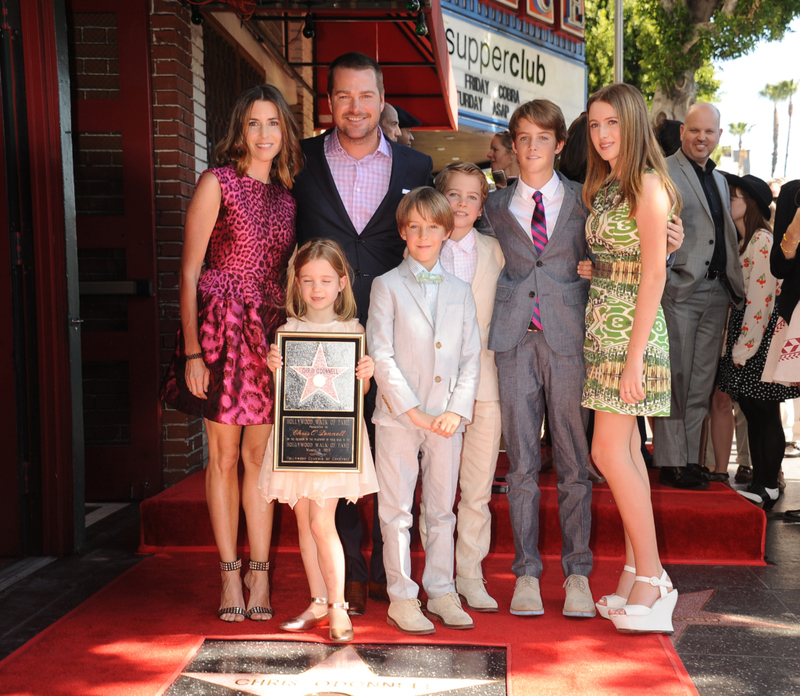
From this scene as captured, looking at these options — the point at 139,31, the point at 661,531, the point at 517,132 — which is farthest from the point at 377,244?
the point at 139,31

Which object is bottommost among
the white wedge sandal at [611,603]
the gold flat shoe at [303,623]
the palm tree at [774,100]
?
the gold flat shoe at [303,623]

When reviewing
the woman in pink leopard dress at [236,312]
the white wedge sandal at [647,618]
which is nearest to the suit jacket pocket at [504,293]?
the woman in pink leopard dress at [236,312]

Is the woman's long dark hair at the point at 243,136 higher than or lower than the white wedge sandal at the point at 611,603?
higher

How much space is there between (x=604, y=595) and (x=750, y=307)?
2.35m

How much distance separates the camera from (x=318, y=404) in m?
3.12

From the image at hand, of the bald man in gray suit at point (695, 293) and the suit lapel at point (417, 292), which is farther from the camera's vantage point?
the bald man in gray suit at point (695, 293)

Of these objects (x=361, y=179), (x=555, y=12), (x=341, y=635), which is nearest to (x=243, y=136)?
(x=361, y=179)

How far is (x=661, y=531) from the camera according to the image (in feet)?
13.9

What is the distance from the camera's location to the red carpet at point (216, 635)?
2.76 meters

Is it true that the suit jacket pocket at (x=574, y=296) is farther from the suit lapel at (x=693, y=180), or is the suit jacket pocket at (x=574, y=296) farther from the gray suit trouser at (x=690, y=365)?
the suit lapel at (x=693, y=180)

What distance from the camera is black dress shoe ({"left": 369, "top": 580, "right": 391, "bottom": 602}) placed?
Answer: 11.7 feet

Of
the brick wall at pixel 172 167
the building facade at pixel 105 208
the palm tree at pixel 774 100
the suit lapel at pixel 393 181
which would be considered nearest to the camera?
the suit lapel at pixel 393 181

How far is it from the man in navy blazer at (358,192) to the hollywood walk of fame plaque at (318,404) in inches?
16.2

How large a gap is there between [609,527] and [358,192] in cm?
219
